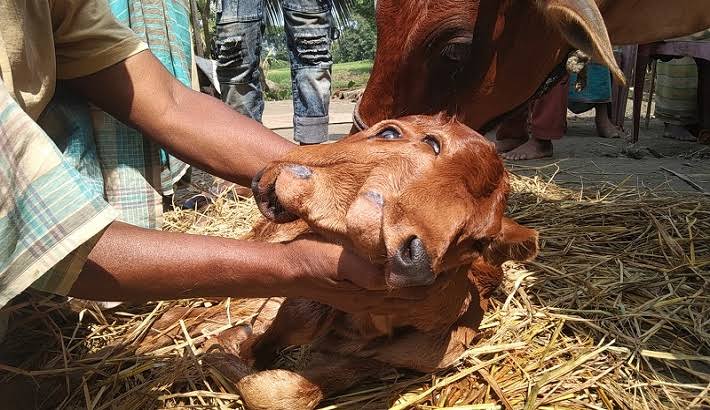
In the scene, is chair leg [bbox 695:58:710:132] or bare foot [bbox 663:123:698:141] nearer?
chair leg [bbox 695:58:710:132]

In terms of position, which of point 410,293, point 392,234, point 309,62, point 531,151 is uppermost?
point 392,234

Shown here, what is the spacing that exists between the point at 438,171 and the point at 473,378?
75cm

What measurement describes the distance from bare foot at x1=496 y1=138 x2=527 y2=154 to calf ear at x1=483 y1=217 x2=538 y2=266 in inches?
175

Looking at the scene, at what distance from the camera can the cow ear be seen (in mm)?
1874

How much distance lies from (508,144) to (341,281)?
4903mm

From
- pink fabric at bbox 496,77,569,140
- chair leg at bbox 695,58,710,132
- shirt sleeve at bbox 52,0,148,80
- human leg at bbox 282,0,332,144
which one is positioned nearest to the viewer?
shirt sleeve at bbox 52,0,148,80

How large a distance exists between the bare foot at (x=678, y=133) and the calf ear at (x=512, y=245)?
628 centimetres

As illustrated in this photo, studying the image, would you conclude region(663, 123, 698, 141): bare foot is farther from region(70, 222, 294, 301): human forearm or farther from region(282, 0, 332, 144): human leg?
region(70, 222, 294, 301): human forearm

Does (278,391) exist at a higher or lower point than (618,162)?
higher

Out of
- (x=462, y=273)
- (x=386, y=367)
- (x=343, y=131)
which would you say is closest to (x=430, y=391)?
(x=386, y=367)

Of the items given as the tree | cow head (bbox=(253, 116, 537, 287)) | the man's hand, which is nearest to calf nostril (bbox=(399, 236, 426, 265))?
cow head (bbox=(253, 116, 537, 287))

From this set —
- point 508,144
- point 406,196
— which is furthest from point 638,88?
point 406,196

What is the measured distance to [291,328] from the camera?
1.84 m

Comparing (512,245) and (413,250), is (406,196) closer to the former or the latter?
(413,250)
